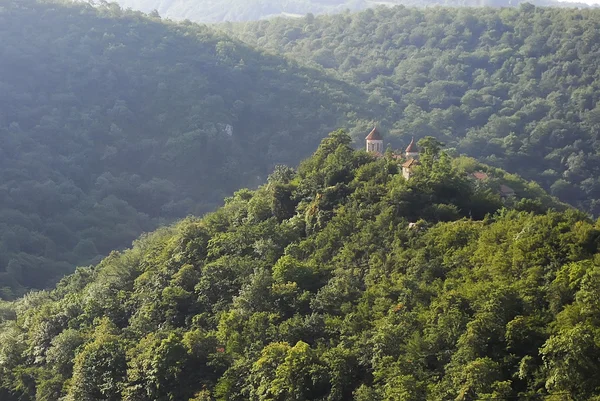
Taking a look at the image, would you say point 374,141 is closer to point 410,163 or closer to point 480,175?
point 410,163

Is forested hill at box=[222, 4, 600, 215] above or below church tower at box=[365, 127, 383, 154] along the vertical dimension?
above

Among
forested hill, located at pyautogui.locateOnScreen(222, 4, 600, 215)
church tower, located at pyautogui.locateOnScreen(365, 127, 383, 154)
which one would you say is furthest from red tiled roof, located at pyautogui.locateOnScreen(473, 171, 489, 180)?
forested hill, located at pyautogui.locateOnScreen(222, 4, 600, 215)

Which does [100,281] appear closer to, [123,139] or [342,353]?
[342,353]

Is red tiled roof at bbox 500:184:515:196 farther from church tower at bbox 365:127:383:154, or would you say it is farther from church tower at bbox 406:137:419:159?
church tower at bbox 365:127:383:154

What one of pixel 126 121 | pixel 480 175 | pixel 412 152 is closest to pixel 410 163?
pixel 412 152

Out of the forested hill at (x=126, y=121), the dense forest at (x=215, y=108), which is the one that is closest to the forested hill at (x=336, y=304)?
the dense forest at (x=215, y=108)

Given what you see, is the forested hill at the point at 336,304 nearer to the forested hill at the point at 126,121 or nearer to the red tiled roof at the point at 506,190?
the red tiled roof at the point at 506,190
